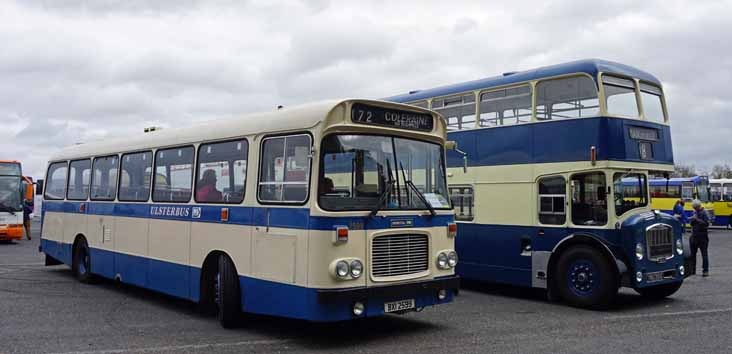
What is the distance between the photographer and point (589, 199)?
1177 cm

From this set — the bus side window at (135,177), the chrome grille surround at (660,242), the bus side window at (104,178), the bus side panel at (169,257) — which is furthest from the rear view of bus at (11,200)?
the chrome grille surround at (660,242)

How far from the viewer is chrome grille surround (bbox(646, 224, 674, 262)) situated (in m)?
11.4

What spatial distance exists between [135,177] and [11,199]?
1678cm

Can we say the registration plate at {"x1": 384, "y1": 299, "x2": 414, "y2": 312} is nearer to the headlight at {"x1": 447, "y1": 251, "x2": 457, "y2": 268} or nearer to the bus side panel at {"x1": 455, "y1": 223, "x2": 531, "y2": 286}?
the headlight at {"x1": 447, "y1": 251, "x2": 457, "y2": 268}

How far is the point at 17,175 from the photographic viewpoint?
26359 millimetres

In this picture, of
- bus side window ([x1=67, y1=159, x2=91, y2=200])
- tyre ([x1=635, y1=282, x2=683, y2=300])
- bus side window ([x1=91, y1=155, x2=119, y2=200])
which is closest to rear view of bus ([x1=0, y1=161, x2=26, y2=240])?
bus side window ([x1=67, y1=159, x2=91, y2=200])

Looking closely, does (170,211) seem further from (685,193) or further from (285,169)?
(685,193)

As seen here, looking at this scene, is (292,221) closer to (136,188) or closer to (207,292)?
(207,292)

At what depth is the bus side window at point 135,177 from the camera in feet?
38.3

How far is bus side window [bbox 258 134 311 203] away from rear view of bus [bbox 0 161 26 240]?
20.3 metres

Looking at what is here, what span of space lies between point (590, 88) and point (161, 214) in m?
7.59

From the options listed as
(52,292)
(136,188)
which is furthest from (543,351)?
(52,292)

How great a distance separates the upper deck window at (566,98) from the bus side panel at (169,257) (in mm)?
6720

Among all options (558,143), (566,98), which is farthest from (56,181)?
(566,98)
